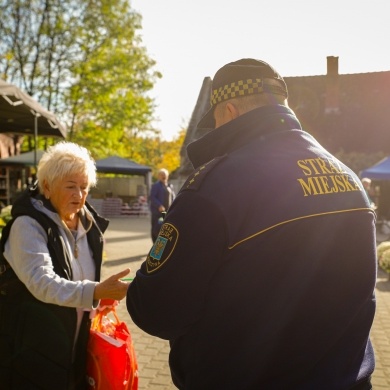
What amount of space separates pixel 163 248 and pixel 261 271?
30cm

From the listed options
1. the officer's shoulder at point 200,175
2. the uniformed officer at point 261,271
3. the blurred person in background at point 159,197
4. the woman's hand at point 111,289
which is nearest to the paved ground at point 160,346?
the blurred person in background at point 159,197

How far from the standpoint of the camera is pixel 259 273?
1.48 metres

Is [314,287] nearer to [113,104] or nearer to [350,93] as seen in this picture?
[113,104]

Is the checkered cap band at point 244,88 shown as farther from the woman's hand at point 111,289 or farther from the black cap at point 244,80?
the woman's hand at point 111,289

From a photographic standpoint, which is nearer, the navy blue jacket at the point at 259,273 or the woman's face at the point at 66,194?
the navy blue jacket at the point at 259,273

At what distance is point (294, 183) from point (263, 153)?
0.13 metres

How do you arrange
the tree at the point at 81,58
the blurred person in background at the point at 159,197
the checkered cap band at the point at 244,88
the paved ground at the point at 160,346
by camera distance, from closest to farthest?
the checkered cap band at the point at 244,88, the paved ground at the point at 160,346, the blurred person in background at the point at 159,197, the tree at the point at 81,58

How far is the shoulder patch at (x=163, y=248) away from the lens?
150 cm

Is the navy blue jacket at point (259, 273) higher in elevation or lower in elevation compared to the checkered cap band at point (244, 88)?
lower

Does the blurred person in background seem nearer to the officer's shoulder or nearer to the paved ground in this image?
the paved ground

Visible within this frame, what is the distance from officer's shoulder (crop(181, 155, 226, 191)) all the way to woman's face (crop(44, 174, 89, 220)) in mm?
1232

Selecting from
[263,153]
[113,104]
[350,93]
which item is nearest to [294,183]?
[263,153]

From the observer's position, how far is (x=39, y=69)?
24812 millimetres

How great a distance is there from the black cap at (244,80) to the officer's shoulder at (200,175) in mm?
271
